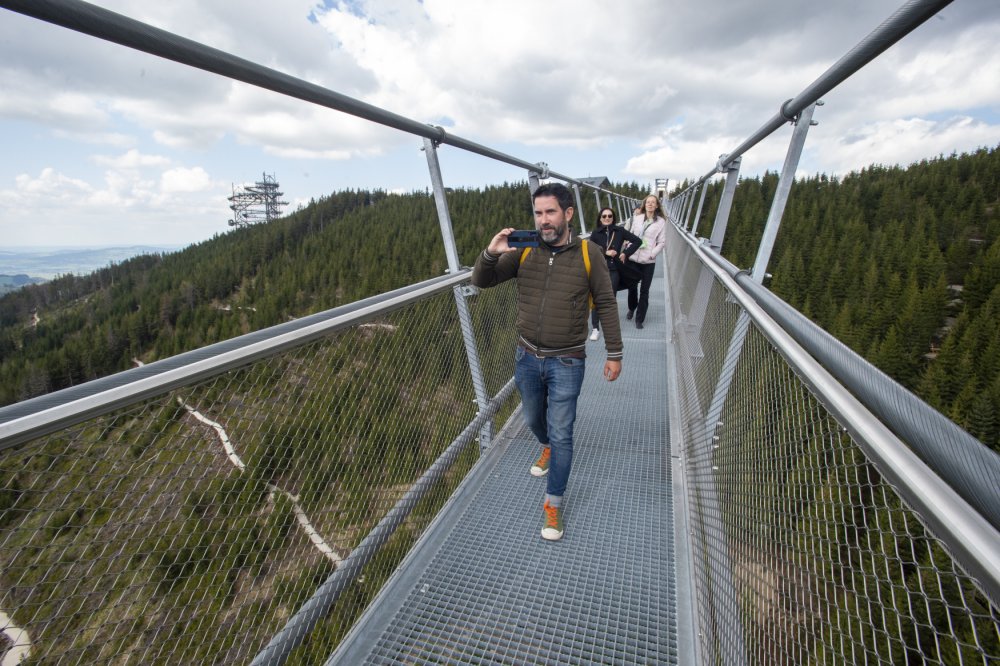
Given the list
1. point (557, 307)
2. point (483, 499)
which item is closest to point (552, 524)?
point (483, 499)

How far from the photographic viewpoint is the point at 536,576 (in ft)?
7.82

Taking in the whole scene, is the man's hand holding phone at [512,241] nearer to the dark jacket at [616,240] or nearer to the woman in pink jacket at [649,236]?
the dark jacket at [616,240]

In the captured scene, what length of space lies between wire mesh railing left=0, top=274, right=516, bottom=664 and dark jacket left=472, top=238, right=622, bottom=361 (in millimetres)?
473

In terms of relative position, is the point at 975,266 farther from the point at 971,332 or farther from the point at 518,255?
the point at 518,255

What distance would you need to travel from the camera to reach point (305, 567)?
184 cm

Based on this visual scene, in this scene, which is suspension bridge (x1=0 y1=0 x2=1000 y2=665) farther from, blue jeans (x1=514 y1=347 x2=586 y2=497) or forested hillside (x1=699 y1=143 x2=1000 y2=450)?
forested hillside (x1=699 y1=143 x2=1000 y2=450)

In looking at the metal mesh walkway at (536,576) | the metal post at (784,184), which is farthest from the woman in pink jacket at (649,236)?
the metal post at (784,184)

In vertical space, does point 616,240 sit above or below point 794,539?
above

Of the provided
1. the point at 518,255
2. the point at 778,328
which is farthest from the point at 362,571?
the point at 778,328

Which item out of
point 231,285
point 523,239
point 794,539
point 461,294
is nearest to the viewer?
point 794,539

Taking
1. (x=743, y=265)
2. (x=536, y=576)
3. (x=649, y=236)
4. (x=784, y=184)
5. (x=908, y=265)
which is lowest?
(x=908, y=265)

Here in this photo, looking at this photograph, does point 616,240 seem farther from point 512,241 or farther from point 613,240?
point 512,241

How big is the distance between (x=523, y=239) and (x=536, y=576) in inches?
68.0

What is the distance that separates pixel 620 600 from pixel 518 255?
1801 millimetres
